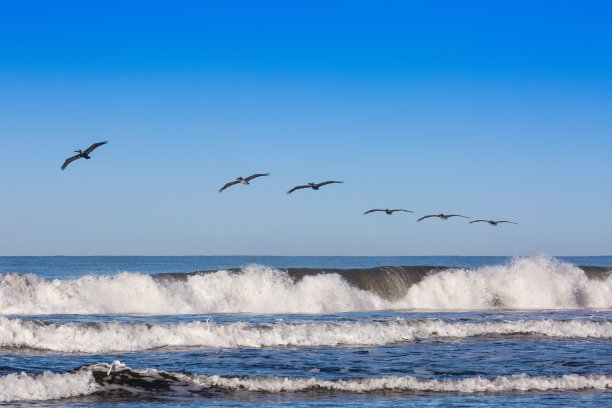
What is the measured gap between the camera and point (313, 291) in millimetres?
36969

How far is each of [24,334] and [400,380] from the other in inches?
395

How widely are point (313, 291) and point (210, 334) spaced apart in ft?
52.7

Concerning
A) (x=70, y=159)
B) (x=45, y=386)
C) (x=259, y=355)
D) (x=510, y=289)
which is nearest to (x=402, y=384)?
(x=259, y=355)

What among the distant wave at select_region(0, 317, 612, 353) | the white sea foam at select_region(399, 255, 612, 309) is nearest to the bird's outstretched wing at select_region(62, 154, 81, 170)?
the distant wave at select_region(0, 317, 612, 353)

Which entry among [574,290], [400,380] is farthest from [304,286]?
[400,380]

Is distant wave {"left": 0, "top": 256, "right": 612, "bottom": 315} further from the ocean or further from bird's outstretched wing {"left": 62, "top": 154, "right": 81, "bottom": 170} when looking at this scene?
bird's outstretched wing {"left": 62, "top": 154, "right": 81, "bottom": 170}

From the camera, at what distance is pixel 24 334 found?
20.3m

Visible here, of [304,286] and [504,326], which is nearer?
[504,326]

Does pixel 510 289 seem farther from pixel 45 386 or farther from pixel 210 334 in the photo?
pixel 45 386

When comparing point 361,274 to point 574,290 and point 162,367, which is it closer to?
point 574,290

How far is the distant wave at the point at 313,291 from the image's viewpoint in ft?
108

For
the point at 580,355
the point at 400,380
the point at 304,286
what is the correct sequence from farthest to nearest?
1. the point at 304,286
2. the point at 580,355
3. the point at 400,380

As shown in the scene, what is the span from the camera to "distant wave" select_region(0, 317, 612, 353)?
20078 millimetres

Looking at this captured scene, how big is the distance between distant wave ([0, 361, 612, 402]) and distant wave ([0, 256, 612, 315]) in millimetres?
16475
